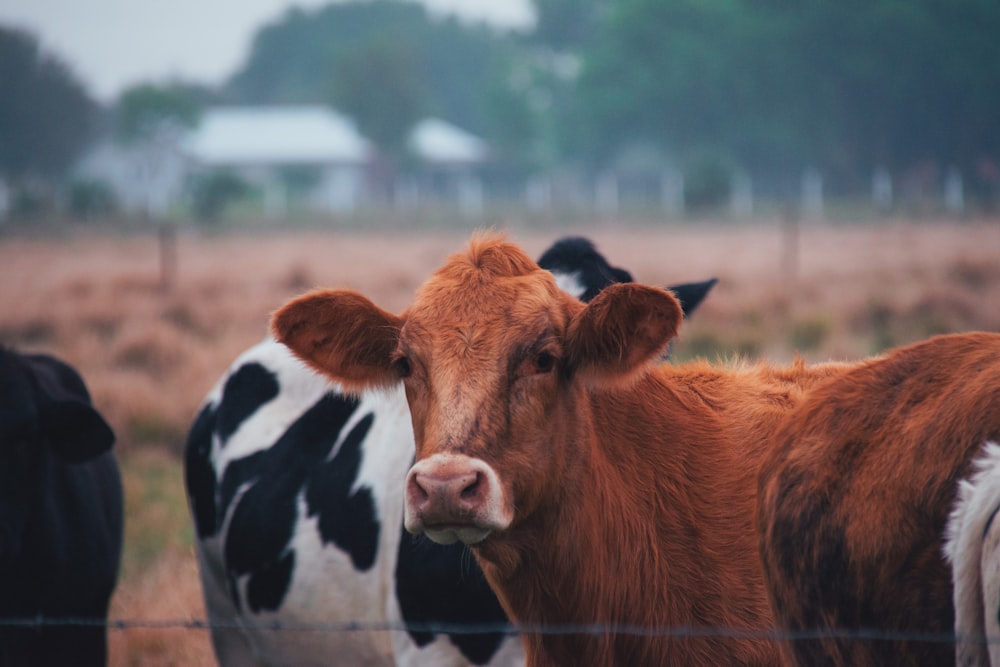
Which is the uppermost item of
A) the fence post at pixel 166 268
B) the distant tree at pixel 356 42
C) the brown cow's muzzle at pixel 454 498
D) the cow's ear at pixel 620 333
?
the distant tree at pixel 356 42

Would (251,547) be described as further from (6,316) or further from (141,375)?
(6,316)

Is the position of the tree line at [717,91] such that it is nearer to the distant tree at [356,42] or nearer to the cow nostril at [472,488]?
the distant tree at [356,42]

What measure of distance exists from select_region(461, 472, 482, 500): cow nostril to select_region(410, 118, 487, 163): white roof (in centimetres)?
6473

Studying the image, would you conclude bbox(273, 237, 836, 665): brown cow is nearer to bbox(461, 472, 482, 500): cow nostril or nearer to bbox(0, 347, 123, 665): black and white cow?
bbox(461, 472, 482, 500): cow nostril

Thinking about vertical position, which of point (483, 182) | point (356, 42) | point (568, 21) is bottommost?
point (483, 182)

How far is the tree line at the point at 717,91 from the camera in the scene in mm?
45000

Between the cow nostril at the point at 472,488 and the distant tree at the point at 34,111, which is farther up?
the distant tree at the point at 34,111

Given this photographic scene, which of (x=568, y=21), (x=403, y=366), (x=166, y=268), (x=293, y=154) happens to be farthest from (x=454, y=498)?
(x=568, y=21)

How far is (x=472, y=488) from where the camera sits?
2.96 metres

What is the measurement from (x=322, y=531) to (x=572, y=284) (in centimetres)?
138

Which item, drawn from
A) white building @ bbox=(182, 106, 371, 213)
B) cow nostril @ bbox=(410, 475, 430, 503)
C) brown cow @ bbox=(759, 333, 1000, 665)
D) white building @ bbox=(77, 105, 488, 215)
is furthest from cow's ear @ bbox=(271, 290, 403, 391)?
white building @ bbox=(182, 106, 371, 213)

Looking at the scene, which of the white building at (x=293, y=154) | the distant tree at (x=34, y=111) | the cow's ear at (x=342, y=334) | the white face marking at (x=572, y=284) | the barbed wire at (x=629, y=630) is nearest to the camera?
the barbed wire at (x=629, y=630)

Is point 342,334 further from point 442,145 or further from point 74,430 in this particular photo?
point 442,145

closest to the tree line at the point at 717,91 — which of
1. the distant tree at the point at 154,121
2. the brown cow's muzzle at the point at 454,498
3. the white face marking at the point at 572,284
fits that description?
the distant tree at the point at 154,121
